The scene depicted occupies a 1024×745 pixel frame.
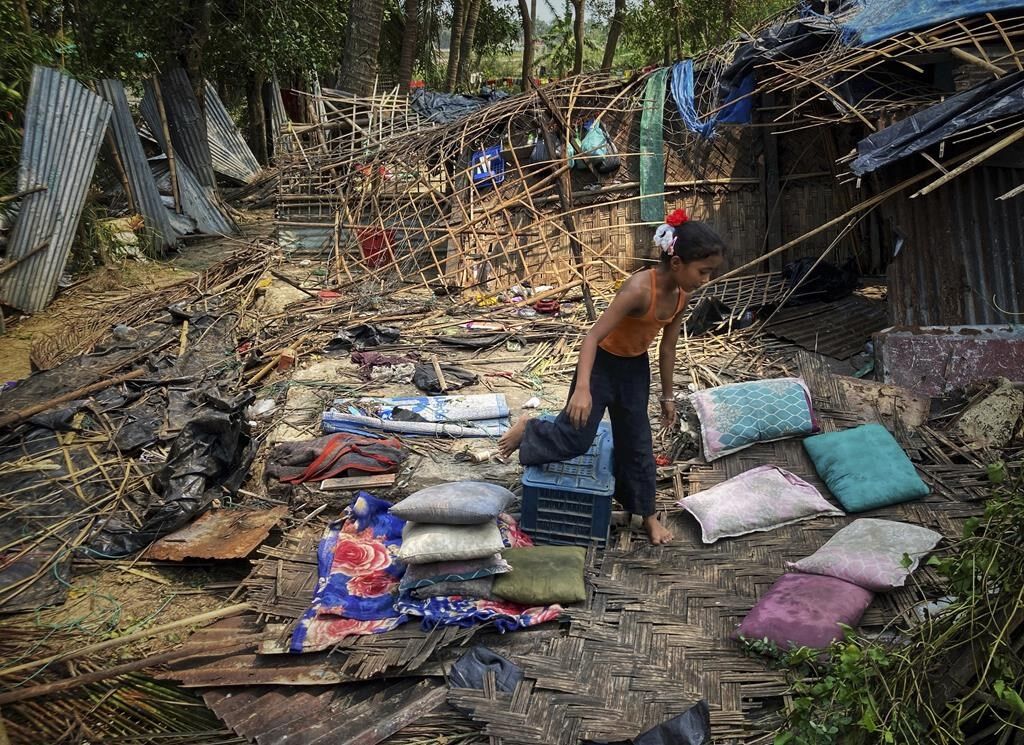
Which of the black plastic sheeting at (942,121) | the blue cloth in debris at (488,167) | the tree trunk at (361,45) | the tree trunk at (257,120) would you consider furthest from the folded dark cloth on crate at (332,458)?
the tree trunk at (257,120)

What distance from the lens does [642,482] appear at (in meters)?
3.78

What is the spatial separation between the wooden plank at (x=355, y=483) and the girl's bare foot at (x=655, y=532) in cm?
144

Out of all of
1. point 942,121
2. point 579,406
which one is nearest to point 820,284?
point 942,121

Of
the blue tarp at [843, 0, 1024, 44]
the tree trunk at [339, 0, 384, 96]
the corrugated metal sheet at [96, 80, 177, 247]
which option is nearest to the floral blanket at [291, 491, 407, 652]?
the blue tarp at [843, 0, 1024, 44]

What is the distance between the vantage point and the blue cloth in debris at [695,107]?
7.79m

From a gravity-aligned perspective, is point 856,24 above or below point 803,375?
above

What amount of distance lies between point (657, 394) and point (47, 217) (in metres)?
6.51

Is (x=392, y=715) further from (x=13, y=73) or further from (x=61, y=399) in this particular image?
(x=13, y=73)

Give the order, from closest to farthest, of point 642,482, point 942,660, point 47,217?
1. point 942,660
2. point 642,482
3. point 47,217

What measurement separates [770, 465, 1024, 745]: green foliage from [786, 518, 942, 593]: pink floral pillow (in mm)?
991

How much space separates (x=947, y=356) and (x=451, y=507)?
145 inches

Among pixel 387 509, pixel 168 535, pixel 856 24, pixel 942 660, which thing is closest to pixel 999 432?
pixel 942 660

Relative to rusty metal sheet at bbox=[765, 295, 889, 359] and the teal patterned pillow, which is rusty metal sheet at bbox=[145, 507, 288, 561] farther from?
rusty metal sheet at bbox=[765, 295, 889, 359]

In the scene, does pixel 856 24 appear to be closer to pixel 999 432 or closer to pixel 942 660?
pixel 999 432
